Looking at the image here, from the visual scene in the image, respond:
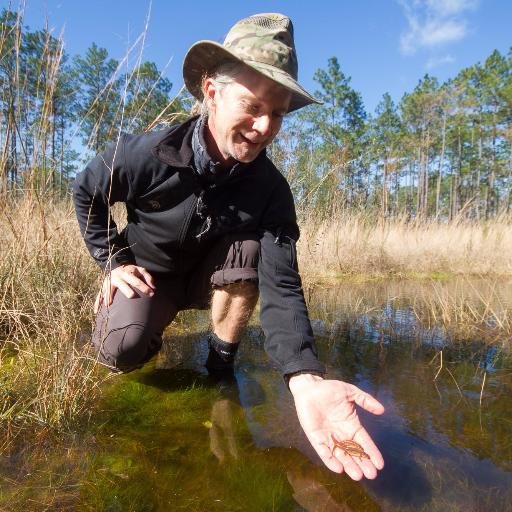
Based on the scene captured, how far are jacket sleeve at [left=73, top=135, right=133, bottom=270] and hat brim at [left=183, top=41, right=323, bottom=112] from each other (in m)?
0.43

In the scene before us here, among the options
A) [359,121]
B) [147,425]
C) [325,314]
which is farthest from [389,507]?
[359,121]

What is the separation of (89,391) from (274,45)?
1443 millimetres

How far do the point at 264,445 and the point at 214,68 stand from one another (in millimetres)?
1470

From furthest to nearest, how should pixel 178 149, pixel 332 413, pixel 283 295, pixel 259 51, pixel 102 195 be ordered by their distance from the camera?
1. pixel 102 195
2. pixel 178 149
3. pixel 283 295
4. pixel 259 51
5. pixel 332 413

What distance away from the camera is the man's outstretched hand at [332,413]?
107 centimetres

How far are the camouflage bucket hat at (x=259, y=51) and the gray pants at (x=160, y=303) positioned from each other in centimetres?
73

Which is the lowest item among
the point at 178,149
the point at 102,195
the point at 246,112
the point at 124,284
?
the point at 124,284

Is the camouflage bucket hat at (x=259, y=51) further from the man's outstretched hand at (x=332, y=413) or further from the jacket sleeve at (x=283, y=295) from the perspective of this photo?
the man's outstretched hand at (x=332, y=413)

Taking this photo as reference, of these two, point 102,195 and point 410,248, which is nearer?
point 102,195

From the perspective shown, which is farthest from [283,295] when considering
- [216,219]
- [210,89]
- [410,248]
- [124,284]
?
[410,248]

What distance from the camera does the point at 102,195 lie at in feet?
5.67

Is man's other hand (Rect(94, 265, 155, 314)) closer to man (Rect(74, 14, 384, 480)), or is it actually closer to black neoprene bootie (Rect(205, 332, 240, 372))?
man (Rect(74, 14, 384, 480))

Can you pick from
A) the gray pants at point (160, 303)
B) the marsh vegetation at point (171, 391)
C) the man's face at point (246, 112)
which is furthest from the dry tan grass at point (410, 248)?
the man's face at point (246, 112)

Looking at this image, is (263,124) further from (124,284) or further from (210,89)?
(124,284)
